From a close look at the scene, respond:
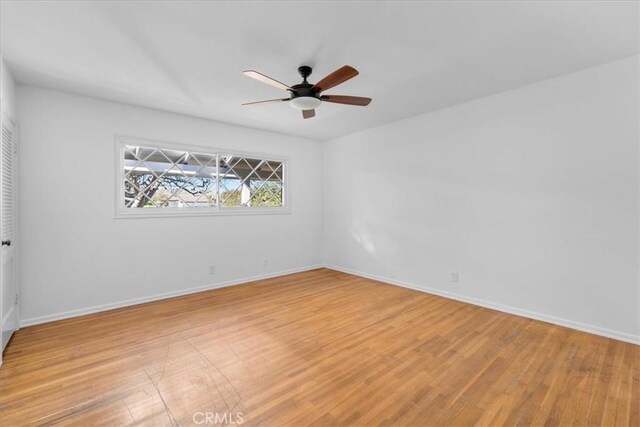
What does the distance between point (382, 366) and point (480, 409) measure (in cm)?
70

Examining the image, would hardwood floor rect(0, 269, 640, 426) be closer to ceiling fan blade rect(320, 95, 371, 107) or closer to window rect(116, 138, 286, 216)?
window rect(116, 138, 286, 216)

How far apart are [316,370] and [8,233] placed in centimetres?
315

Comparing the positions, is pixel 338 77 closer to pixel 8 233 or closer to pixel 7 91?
pixel 7 91

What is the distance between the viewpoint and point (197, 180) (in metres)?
4.38

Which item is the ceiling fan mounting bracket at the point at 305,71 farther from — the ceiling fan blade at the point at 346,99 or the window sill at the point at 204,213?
the window sill at the point at 204,213

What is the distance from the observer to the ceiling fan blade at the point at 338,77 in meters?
2.14

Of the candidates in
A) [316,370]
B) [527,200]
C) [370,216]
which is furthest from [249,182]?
[527,200]

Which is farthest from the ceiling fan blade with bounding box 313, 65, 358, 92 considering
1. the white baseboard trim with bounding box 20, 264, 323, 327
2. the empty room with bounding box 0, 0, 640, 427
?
the white baseboard trim with bounding box 20, 264, 323, 327

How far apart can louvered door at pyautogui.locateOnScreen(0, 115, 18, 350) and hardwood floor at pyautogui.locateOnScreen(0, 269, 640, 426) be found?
0.85 feet

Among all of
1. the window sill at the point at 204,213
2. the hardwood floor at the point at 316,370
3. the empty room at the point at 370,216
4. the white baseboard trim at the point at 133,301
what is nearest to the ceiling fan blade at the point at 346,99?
the empty room at the point at 370,216

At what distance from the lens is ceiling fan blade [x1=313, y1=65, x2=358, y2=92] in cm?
214

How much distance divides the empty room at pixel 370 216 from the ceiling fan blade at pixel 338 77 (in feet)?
0.14

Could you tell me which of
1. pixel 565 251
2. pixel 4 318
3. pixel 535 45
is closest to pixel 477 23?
pixel 535 45

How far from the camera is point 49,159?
320cm
